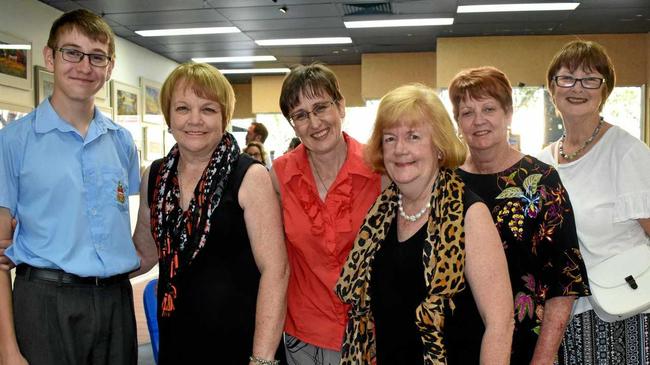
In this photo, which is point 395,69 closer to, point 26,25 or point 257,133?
point 257,133

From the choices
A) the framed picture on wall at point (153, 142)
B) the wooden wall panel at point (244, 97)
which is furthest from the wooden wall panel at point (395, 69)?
the framed picture on wall at point (153, 142)

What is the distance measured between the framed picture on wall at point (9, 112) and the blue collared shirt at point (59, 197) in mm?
5109

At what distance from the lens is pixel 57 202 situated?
1.97 m

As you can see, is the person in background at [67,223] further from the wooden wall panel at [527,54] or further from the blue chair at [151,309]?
the wooden wall panel at [527,54]

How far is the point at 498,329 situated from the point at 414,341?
25 cm

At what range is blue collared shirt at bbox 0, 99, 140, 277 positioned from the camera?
1.95 meters

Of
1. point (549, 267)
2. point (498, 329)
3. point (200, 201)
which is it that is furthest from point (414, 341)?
point (200, 201)

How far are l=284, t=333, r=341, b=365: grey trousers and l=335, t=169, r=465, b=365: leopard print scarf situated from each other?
0.25 meters

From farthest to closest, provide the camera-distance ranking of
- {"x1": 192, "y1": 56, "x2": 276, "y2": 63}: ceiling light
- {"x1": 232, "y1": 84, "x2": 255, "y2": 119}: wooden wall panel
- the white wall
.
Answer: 1. {"x1": 232, "y1": 84, "x2": 255, "y2": 119}: wooden wall panel
2. {"x1": 192, "y1": 56, "x2": 276, "y2": 63}: ceiling light
3. the white wall

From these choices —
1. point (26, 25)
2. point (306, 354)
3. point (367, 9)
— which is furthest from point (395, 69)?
point (306, 354)

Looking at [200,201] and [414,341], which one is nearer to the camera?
[414,341]

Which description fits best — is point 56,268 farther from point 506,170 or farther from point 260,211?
→ point 506,170

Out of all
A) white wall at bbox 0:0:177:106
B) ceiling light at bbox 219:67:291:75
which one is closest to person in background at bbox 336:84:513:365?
white wall at bbox 0:0:177:106

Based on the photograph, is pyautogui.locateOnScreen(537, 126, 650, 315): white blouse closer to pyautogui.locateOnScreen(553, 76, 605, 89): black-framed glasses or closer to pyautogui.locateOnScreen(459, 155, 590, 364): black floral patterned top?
pyautogui.locateOnScreen(553, 76, 605, 89): black-framed glasses
